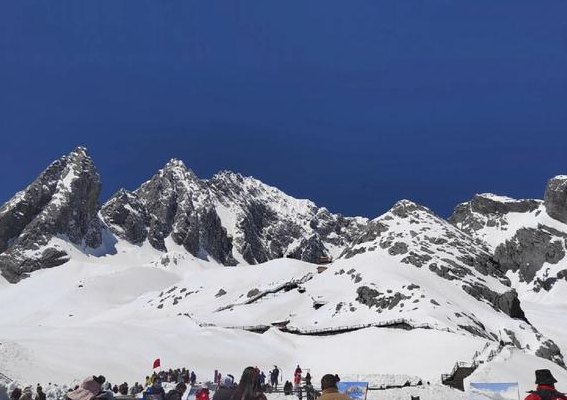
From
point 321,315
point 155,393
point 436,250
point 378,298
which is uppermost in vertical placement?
point 436,250

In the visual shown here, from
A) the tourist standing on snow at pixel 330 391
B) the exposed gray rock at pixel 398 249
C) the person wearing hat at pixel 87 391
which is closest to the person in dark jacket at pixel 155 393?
the person wearing hat at pixel 87 391

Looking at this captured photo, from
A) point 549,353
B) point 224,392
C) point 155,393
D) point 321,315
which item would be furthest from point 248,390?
point 549,353

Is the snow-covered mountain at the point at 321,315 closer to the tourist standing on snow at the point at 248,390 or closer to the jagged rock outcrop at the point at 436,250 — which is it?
the jagged rock outcrop at the point at 436,250

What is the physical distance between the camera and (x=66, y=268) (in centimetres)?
19350

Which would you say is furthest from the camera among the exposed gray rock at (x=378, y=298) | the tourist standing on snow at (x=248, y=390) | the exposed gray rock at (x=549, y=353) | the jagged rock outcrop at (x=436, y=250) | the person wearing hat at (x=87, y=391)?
the jagged rock outcrop at (x=436, y=250)

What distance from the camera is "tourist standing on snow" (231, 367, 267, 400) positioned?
6480 millimetres

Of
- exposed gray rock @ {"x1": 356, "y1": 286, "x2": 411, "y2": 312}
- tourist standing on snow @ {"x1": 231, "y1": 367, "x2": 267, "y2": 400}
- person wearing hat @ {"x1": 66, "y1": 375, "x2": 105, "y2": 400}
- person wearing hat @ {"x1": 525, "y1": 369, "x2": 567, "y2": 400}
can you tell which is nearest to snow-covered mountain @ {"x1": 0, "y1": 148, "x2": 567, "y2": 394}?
exposed gray rock @ {"x1": 356, "y1": 286, "x2": 411, "y2": 312}

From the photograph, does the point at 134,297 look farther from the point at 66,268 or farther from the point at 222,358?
the point at 222,358

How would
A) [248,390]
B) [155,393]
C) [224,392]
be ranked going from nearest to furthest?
1. [248,390]
2. [224,392]
3. [155,393]

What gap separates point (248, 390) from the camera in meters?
6.52

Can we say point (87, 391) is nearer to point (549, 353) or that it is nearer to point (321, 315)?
point (321, 315)

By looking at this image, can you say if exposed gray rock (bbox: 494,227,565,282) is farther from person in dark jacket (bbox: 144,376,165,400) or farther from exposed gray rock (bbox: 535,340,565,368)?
person in dark jacket (bbox: 144,376,165,400)

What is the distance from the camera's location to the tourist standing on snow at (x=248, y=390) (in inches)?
255

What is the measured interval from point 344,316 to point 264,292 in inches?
941
